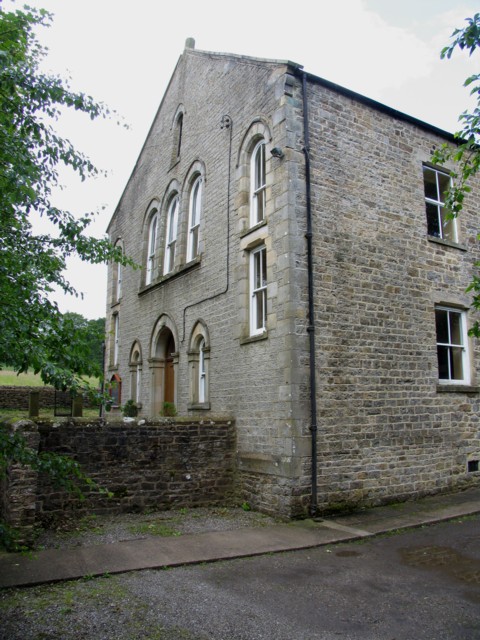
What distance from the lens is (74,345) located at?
177 inches

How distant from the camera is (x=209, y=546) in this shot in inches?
293

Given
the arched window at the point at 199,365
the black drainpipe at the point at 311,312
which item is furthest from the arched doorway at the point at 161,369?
the black drainpipe at the point at 311,312

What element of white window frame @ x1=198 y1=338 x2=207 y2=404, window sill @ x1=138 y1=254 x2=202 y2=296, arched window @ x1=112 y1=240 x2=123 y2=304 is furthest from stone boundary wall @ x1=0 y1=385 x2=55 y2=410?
white window frame @ x1=198 y1=338 x2=207 y2=404

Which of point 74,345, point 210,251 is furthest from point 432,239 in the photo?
point 74,345

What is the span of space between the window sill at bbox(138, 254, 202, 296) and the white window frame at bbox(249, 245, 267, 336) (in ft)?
7.55

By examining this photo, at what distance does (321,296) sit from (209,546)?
4.74m

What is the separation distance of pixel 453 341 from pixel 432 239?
7.90 ft

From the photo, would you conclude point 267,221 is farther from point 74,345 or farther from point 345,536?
point 74,345

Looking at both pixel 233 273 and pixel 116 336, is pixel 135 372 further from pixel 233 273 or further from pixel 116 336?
pixel 233 273

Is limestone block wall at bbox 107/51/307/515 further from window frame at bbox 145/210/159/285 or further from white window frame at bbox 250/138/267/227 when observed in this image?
window frame at bbox 145/210/159/285

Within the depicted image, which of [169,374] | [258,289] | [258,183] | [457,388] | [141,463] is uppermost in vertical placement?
[258,183]

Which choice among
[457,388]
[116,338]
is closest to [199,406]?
[457,388]

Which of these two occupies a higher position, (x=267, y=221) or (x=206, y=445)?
(x=267, y=221)

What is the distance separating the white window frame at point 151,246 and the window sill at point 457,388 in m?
9.35
